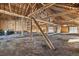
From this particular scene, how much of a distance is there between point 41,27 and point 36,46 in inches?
10.6

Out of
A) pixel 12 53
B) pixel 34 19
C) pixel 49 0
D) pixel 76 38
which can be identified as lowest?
pixel 12 53

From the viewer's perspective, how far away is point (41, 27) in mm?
3252

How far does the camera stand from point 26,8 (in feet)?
10.7

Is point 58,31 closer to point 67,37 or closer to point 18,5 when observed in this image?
point 67,37

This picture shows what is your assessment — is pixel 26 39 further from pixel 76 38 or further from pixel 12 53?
pixel 76 38

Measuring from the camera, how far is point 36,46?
3.27m

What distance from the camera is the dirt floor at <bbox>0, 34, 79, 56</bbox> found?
324cm

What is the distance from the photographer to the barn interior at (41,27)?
3225mm

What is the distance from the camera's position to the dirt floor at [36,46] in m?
3.24

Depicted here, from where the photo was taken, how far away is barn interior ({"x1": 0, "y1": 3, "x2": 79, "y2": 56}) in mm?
3225

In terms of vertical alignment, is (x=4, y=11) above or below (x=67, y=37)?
above

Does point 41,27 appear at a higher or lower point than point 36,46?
higher

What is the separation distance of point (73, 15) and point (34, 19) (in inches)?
21.0

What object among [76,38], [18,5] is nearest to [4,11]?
[18,5]
